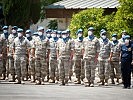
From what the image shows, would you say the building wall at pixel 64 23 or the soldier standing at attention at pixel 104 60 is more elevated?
the building wall at pixel 64 23

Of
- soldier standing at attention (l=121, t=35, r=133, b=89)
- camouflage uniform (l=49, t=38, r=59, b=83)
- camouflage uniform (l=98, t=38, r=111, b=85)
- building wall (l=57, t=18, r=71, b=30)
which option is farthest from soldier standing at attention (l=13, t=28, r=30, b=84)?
building wall (l=57, t=18, r=71, b=30)

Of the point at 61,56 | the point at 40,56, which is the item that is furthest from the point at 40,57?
the point at 61,56

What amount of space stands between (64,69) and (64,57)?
40cm

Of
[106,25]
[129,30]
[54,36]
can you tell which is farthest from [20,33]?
[106,25]

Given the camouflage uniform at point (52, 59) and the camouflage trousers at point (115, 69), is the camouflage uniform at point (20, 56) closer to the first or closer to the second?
the camouflage uniform at point (52, 59)

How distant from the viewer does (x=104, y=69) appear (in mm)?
19141

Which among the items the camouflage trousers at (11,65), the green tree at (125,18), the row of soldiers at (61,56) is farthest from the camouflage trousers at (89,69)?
the green tree at (125,18)

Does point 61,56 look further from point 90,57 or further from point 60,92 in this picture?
point 60,92

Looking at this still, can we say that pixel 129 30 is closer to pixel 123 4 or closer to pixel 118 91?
pixel 123 4

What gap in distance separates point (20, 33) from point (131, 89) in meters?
4.13

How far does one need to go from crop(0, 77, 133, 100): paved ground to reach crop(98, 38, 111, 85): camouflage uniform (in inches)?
19.5

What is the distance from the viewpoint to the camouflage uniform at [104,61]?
752 inches

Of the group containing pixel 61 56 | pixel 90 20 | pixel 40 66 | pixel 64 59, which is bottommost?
pixel 40 66

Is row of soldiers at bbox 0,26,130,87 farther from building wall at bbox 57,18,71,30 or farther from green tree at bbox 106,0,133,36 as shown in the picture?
building wall at bbox 57,18,71,30
